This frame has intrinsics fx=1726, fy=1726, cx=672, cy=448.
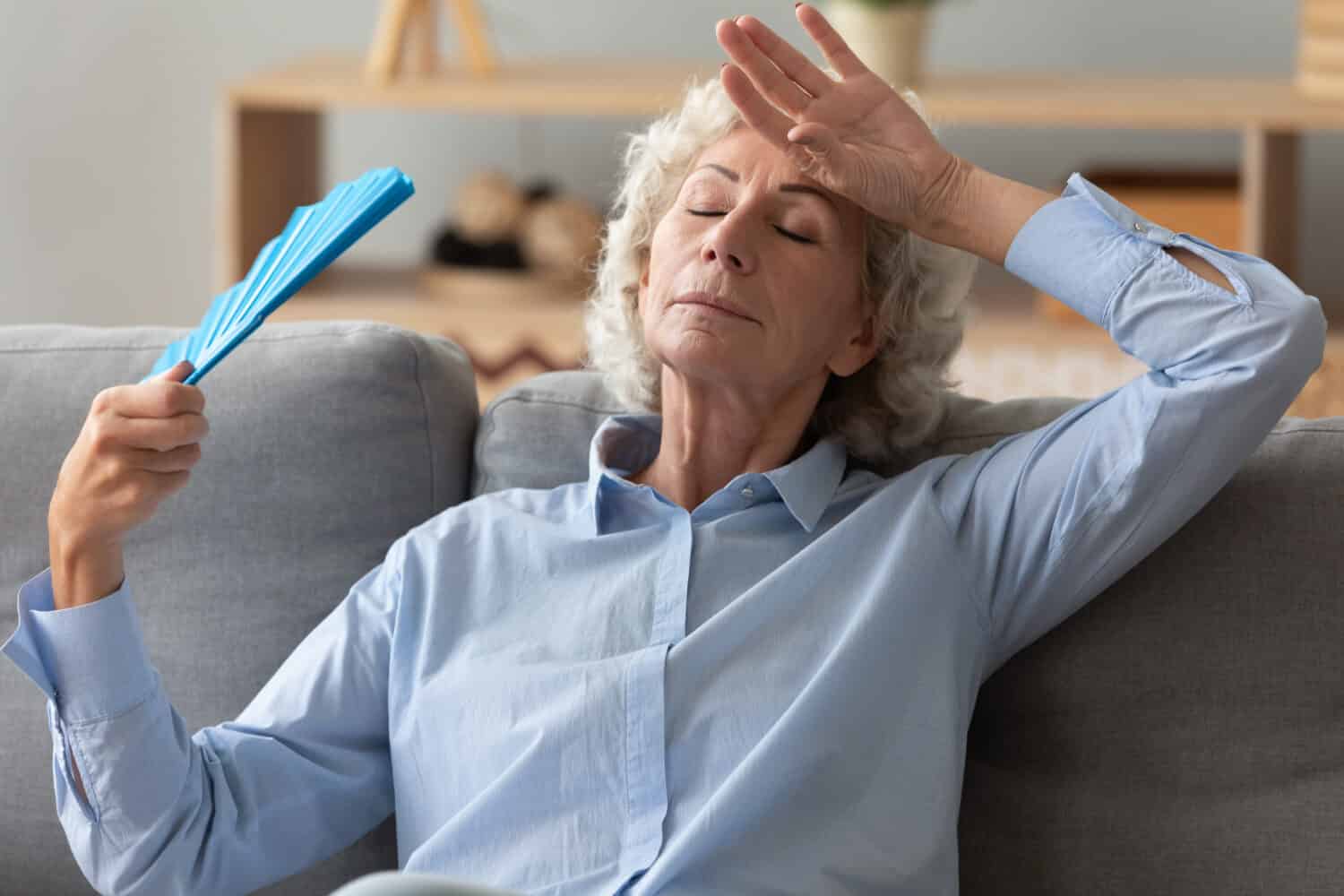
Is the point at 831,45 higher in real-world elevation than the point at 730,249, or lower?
higher

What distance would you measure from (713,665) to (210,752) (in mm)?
410

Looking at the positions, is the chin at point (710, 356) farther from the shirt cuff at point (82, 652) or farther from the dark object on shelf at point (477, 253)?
the dark object on shelf at point (477, 253)

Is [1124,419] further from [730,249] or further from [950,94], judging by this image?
[950,94]

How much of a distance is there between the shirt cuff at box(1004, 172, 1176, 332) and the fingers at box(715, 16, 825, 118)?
0.21m

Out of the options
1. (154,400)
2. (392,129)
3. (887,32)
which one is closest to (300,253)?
(154,400)

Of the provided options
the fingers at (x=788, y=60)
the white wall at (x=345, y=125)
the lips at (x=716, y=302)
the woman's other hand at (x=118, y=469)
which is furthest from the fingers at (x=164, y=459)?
the white wall at (x=345, y=125)

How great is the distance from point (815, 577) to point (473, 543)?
12.0 inches

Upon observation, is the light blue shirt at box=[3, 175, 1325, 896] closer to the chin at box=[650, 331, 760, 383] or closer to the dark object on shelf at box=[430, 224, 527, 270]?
the chin at box=[650, 331, 760, 383]

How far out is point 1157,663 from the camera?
1440 millimetres

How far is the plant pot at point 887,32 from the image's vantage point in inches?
123

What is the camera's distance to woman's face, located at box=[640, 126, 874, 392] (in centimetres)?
147

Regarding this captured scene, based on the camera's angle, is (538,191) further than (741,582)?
Yes

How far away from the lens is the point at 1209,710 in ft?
4.71

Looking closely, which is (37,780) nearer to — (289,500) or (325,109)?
(289,500)
